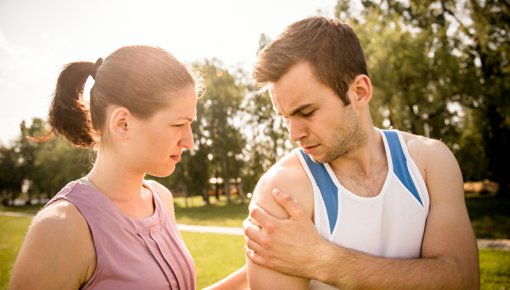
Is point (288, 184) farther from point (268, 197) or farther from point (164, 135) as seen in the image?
point (164, 135)

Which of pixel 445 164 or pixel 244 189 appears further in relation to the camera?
pixel 244 189

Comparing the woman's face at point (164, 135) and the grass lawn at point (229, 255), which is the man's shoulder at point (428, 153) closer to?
the woman's face at point (164, 135)

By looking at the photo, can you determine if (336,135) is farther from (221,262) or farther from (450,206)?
(221,262)

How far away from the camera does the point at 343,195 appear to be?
2.16m

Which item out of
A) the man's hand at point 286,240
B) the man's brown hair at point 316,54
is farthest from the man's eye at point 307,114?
the man's hand at point 286,240

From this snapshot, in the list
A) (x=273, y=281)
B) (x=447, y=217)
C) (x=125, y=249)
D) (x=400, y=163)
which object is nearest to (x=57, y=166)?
(x=125, y=249)

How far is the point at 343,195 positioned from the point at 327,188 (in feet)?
0.35

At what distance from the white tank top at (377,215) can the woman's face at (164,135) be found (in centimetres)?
88

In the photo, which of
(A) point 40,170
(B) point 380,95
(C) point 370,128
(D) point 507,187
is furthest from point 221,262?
(A) point 40,170

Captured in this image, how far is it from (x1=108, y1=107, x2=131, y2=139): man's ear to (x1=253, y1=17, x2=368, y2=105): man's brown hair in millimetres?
890

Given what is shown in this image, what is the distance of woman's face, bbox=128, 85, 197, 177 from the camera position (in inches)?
84.4

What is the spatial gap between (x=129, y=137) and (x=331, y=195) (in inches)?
51.1

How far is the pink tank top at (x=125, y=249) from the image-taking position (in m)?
1.85

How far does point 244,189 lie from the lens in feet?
132
